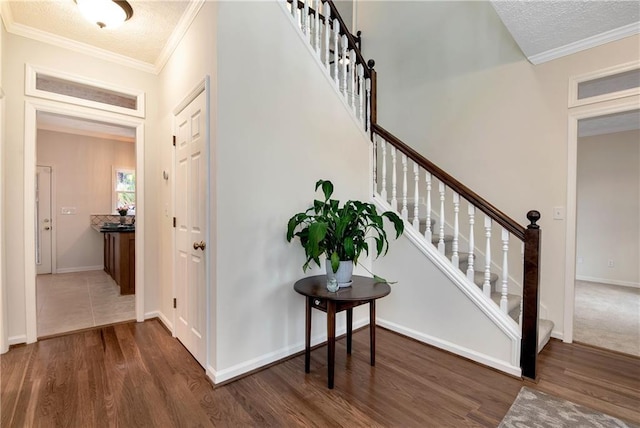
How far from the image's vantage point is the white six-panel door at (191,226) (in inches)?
87.3

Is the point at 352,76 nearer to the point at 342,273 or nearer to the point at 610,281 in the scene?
the point at 342,273

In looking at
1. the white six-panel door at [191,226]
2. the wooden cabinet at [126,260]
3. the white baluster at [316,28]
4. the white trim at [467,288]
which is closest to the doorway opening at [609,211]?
the white trim at [467,288]

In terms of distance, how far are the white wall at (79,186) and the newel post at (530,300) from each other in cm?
607

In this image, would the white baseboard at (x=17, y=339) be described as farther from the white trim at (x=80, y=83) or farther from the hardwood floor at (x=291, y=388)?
the white trim at (x=80, y=83)

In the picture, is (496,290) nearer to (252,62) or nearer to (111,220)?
(252,62)

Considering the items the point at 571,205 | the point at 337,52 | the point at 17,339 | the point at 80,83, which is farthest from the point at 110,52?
the point at 571,205

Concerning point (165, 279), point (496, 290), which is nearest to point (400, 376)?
point (496, 290)

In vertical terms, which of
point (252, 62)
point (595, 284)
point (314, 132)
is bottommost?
point (595, 284)

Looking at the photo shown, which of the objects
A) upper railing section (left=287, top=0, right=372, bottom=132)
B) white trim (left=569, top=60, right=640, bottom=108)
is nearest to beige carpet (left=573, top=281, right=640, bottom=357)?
white trim (left=569, top=60, right=640, bottom=108)

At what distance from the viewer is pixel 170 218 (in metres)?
2.93

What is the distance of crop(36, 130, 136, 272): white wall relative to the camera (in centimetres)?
569

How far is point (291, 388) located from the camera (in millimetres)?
1996

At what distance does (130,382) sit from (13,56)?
285 cm

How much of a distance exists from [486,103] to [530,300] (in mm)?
2120
